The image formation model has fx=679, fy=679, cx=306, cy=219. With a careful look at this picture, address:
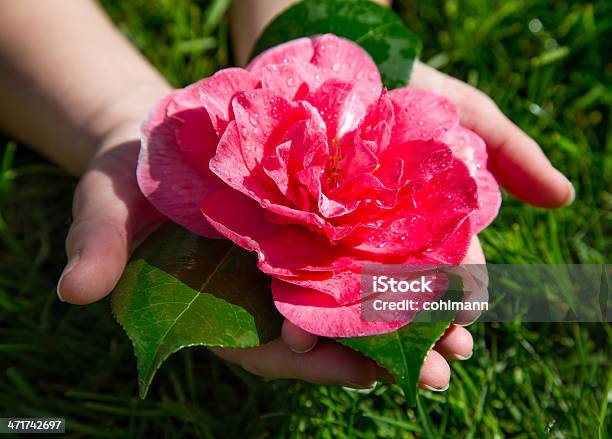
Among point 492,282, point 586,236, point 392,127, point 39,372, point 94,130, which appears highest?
point 392,127

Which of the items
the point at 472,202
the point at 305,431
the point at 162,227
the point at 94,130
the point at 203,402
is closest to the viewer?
the point at 472,202

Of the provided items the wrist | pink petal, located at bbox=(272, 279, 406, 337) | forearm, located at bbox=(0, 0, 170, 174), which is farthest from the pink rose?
forearm, located at bbox=(0, 0, 170, 174)

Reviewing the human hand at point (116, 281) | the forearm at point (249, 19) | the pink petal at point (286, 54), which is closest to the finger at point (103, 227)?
the human hand at point (116, 281)

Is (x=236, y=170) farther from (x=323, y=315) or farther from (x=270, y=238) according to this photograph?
(x=323, y=315)

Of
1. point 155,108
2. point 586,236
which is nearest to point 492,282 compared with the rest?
point 586,236

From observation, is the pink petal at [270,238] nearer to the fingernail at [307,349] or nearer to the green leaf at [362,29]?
the fingernail at [307,349]

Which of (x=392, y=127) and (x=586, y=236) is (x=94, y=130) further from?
(x=586, y=236)

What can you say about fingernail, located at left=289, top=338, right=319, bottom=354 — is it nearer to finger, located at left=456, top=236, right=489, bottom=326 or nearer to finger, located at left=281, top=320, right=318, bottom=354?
finger, located at left=281, top=320, right=318, bottom=354
